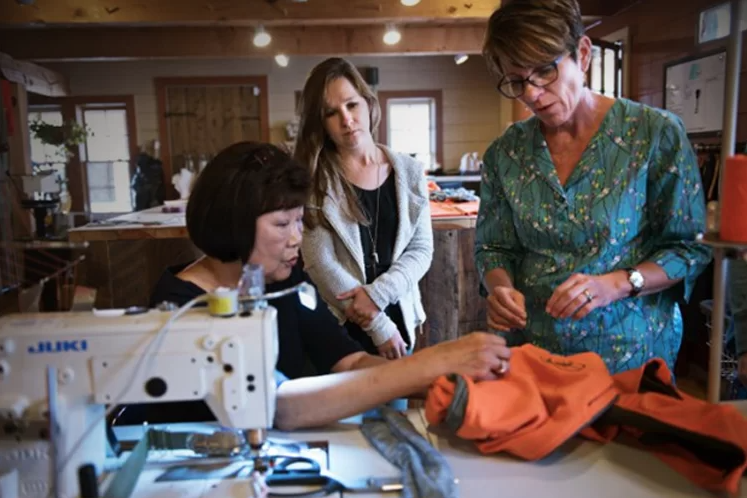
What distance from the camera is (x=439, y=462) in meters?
1.00

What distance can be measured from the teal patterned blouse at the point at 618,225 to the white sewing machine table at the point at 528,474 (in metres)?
0.33

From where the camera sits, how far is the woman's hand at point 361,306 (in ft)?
5.88

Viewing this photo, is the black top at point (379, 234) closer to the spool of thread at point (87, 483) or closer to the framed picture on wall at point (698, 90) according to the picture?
the spool of thread at point (87, 483)

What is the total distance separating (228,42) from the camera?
604 cm

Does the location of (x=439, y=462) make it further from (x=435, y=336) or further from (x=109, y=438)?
(x=435, y=336)

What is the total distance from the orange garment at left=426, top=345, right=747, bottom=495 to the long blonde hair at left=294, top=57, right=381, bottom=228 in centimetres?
86

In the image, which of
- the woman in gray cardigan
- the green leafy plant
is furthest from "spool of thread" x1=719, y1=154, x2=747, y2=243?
the green leafy plant

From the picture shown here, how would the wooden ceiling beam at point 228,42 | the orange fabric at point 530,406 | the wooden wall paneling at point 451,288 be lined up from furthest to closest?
the wooden ceiling beam at point 228,42
the wooden wall paneling at point 451,288
the orange fabric at point 530,406

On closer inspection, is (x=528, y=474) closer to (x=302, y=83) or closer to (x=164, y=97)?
(x=302, y=83)

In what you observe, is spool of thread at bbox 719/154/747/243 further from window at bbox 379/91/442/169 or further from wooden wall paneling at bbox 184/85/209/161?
wooden wall paneling at bbox 184/85/209/161

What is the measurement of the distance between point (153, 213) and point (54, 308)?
3.33 metres

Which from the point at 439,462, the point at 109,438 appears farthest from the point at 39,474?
the point at 439,462

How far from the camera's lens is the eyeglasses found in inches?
49.8

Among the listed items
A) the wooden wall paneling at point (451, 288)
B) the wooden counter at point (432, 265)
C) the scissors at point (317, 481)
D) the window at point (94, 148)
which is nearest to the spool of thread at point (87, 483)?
the scissors at point (317, 481)
